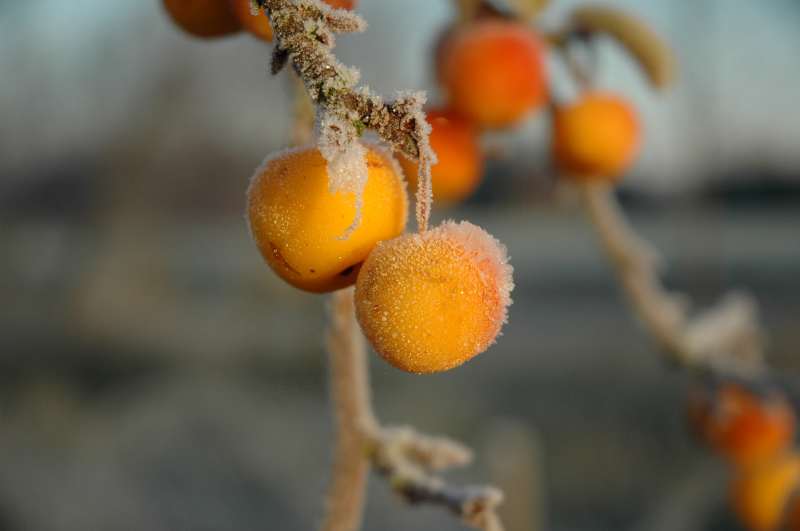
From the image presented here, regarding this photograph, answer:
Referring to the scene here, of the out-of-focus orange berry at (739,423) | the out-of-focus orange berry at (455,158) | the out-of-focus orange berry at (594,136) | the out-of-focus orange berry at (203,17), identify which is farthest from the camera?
the out-of-focus orange berry at (739,423)

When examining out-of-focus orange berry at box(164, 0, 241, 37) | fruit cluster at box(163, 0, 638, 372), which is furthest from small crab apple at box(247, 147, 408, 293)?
out-of-focus orange berry at box(164, 0, 241, 37)

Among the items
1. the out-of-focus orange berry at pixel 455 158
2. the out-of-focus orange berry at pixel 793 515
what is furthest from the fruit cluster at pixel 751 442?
the out-of-focus orange berry at pixel 455 158

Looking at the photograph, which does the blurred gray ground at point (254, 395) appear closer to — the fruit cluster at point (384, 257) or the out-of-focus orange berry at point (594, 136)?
the out-of-focus orange berry at point (594, 136)

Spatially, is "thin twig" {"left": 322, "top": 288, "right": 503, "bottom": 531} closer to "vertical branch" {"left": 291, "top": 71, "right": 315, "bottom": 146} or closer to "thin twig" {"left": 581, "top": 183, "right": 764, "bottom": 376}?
"vertical branch" {"left": 291, "top": 71, "right": 315, "bottom": 146}

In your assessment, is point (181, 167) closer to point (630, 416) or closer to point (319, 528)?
point (630, 416)

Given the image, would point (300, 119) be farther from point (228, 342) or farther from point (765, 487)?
point (228, 342)

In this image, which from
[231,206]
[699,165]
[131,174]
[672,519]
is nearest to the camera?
[672,519]

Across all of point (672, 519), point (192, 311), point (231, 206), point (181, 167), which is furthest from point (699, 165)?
point (231, 206)
